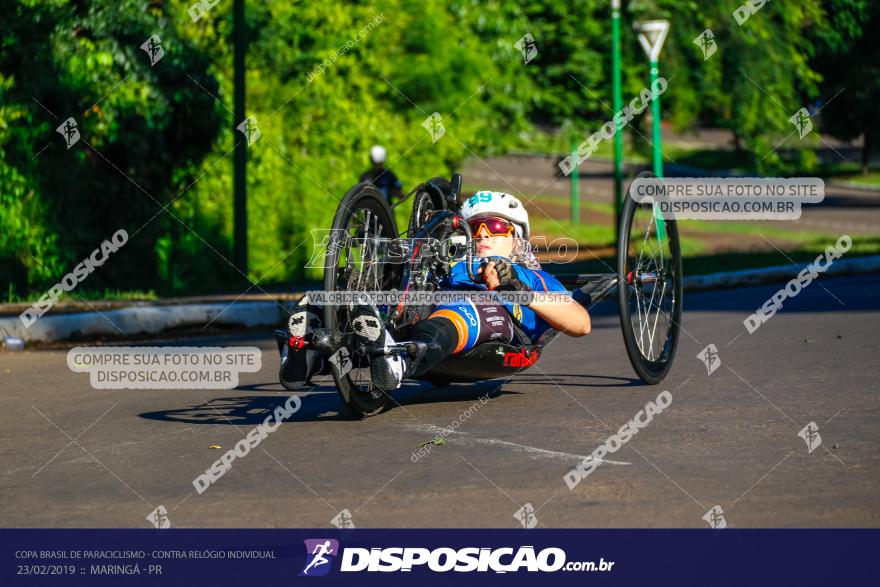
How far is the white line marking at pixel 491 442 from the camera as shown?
6402 millimetres

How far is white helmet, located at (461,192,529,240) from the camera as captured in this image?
8125 millimetres

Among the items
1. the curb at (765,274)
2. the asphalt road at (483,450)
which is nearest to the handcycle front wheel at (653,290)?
the asphalt road at (483,450)

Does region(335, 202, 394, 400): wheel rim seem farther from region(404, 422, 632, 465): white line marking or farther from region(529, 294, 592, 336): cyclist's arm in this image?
region(529, 294, 592, 336): cyclist's arm

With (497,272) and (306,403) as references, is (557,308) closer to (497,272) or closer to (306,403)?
(497,272)

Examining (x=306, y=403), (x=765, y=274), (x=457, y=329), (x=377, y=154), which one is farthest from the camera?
(x=377, y=154)

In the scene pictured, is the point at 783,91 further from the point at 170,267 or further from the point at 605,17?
the point at 170,267

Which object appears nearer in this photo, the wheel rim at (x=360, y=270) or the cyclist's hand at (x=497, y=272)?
the wheel rim at (x=360, y=270)

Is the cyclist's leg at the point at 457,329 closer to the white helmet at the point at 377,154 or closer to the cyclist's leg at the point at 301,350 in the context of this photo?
the cyclist's leg at the point at 301,350

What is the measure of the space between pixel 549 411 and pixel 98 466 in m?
2.49

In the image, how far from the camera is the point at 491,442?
6812 mm

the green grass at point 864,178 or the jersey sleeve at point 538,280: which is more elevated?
the green grass at point 864,178

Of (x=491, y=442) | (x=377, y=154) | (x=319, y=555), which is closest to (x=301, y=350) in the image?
(x=491, y=442)

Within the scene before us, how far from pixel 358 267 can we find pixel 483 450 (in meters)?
1.49

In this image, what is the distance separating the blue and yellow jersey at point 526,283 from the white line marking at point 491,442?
91 cm
